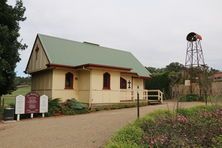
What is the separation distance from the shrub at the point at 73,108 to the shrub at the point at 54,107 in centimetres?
35

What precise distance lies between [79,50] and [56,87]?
240 inches

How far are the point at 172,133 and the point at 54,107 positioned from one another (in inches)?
509

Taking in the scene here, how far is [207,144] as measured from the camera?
25.6 feet

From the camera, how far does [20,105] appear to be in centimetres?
1739

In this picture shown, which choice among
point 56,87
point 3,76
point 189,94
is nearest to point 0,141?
point 3,76

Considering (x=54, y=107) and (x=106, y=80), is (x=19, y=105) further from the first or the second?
(x=106, y=80)

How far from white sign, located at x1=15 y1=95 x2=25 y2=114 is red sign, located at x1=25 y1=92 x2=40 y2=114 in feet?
0.85

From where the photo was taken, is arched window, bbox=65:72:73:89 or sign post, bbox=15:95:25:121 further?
arched window, bbox=65:72:73:89

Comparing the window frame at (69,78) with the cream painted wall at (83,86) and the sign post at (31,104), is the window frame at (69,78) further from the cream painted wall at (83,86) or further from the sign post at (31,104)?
the sign post at (31,104)

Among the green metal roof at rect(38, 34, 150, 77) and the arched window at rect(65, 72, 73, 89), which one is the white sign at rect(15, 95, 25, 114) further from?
the arched window at rect(65, 72, 73, 89)

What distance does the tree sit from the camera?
17703mm

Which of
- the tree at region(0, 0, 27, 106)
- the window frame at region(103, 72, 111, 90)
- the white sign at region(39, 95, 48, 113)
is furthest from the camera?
the window frame at region(103, 72, 111, 90)

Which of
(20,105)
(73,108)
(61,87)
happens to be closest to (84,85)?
(61,87)

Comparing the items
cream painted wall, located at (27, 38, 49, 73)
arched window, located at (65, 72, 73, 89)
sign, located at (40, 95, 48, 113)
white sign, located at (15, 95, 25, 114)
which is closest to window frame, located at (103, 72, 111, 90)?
arched window, located at (65, 72, 73, 89)
